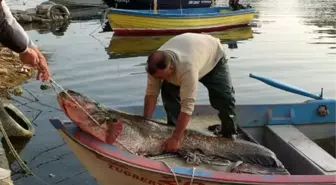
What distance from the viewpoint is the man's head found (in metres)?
5.43

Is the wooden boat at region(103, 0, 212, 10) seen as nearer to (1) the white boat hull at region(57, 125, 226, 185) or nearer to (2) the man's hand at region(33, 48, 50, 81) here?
(1) the white boat hull at region(57, 125, 226, 185)

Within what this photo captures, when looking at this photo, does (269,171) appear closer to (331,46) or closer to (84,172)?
(84,172)

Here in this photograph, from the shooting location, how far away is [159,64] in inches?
214

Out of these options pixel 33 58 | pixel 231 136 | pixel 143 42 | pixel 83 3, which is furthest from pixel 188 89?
pixel 83 3

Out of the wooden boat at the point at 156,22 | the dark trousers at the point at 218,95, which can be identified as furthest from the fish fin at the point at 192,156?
the wooden boat at the point at 156,22

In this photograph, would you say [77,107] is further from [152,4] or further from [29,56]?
[152,4]

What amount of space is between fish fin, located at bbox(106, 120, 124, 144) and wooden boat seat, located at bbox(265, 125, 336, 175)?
7.90ft

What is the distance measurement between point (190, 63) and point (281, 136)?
2.09m

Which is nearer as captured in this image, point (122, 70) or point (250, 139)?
point (250, 139)

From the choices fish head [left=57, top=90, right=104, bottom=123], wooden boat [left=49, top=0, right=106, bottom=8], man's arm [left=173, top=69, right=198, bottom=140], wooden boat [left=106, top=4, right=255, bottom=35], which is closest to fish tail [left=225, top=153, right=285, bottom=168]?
man's arm [left=173, top=69, right=198, bottom=140]

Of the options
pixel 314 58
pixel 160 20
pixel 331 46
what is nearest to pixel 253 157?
pixel 314 58

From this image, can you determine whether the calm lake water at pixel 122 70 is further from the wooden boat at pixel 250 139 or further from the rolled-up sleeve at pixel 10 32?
the rolled-up sleeve at pixel 10 32

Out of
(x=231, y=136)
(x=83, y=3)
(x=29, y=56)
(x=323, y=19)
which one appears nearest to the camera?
(x=29, y=56)

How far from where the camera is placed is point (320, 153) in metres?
6.42
